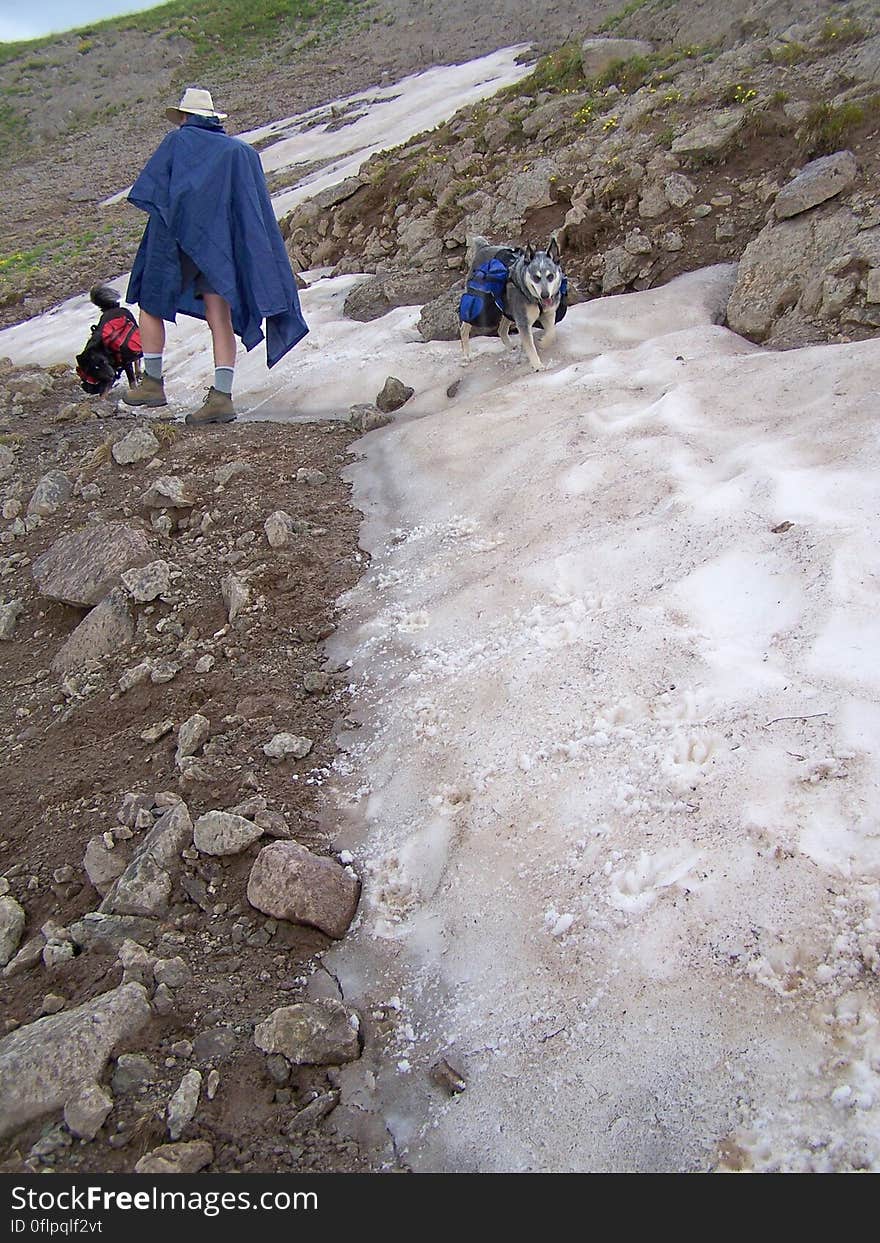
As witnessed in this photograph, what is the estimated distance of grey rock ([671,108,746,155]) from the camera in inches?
288

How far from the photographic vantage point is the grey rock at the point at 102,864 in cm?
300

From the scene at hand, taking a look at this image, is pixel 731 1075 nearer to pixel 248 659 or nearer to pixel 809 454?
pixel 248 659

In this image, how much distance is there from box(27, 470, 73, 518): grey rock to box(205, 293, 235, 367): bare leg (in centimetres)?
152

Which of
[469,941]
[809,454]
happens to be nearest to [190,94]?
[809,454]

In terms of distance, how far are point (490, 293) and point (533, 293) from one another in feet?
1.48

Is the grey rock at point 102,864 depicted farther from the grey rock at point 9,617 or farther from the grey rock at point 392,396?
the grey rock at point 392,396

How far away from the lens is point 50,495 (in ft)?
19.5

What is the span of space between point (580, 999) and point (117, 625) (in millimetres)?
3064

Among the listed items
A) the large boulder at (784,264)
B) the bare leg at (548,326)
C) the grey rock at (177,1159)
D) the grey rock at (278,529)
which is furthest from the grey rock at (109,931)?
the large boulder at (784,264)

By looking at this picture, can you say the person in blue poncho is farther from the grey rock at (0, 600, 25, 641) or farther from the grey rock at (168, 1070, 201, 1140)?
the grey rock at (168, 1070, 201, 1140)

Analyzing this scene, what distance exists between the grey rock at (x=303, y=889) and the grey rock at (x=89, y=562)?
239cm

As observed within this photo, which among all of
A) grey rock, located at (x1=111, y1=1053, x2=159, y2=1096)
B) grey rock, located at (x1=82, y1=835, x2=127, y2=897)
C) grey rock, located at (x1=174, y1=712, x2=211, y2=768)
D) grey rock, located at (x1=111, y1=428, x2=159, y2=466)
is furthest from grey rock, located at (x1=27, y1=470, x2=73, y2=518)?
grey rock, located at (x1=111, y1=1053, x2=159, y2=1096)

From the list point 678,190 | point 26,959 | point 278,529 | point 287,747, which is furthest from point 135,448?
point 678,190

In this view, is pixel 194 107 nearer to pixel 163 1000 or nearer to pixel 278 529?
pixel 278 529
